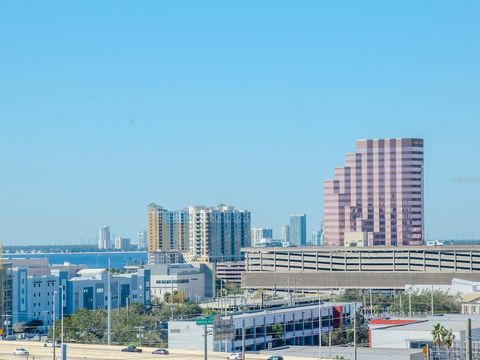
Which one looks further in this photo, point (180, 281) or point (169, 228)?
point (169, 228)

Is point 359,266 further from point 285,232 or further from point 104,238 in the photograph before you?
point 104,238

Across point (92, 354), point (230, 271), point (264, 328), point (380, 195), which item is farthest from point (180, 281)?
point (92, 354)

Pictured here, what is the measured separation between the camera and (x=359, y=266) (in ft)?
193

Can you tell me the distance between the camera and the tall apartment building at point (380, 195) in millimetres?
72312

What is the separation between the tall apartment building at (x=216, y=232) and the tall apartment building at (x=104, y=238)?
96.0 meters

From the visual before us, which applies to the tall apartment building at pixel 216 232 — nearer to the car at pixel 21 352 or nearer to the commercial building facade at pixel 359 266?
the commercial building facade at pixel 359 266

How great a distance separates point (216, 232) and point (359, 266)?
1566 inches

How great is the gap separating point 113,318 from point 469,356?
2750cm

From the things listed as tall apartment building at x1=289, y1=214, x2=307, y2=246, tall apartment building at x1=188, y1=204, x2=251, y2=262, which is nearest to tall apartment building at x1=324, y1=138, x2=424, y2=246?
tall apartment building at x1=188, y1=204, x2=251, y2=262

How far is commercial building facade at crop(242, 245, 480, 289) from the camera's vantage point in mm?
55562

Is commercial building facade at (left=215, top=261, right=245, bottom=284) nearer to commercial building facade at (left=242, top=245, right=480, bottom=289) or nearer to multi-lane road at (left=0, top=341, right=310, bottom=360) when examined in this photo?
commercial building facade at (left=242, top=245, right=480, bottom=289)

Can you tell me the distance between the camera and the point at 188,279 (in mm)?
69375

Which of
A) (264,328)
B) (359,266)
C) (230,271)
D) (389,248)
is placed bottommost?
(230,271)

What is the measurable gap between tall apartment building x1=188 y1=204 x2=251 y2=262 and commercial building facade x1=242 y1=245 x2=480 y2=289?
1313 inches
